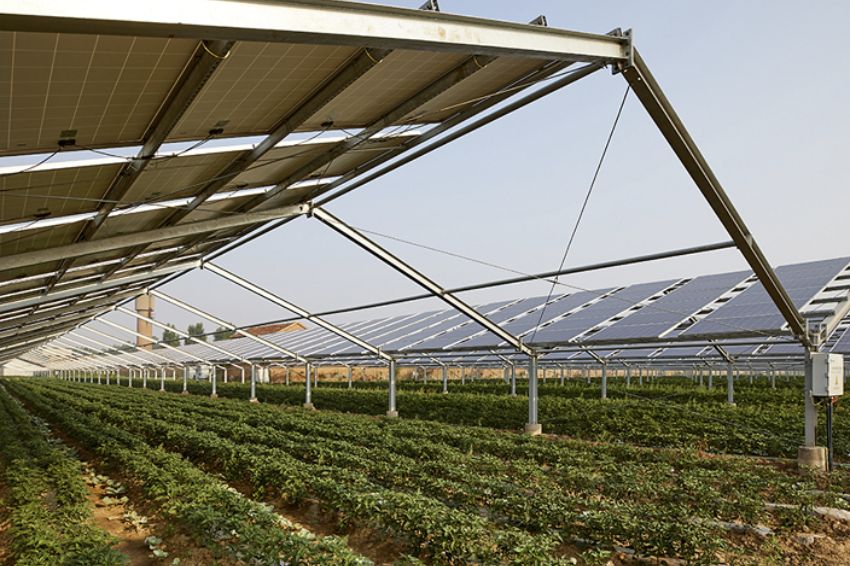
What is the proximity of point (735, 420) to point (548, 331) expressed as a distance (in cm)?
585

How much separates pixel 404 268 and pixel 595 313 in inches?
314

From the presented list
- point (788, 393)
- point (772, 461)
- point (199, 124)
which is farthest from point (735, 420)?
point (199, 124)

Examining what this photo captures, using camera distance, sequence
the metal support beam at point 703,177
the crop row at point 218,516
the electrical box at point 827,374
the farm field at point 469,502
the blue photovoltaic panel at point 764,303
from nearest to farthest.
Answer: the crop row at point 218,516, the farm field at point 469,502, the metal support beam at point 703,177, the electrical box at point 827,374, the blue photovoltaic panel at point 764,303

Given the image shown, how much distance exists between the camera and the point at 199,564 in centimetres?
712

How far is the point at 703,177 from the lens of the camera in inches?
376

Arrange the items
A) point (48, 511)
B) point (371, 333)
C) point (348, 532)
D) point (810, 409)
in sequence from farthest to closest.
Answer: point (371, 333) < point (810, 409) < point (48, 511) < point (348, 532)

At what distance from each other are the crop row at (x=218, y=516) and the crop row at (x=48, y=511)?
35.7 inches

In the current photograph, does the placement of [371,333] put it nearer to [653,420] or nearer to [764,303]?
[653,420]

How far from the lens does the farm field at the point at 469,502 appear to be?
6.89 meters

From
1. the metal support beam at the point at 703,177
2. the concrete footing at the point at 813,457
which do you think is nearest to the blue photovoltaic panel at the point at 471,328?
the concrete footing at the point at 813,457

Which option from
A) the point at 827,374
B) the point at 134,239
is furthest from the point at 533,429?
the point at 134,239

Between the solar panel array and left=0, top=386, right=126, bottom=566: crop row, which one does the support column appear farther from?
left=0, top=386, right=126, bottom=566: crop row

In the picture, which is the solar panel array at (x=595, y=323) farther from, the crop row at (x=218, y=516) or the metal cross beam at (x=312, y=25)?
the crop row at (x=218, y=516)

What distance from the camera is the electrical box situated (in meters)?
12.4
